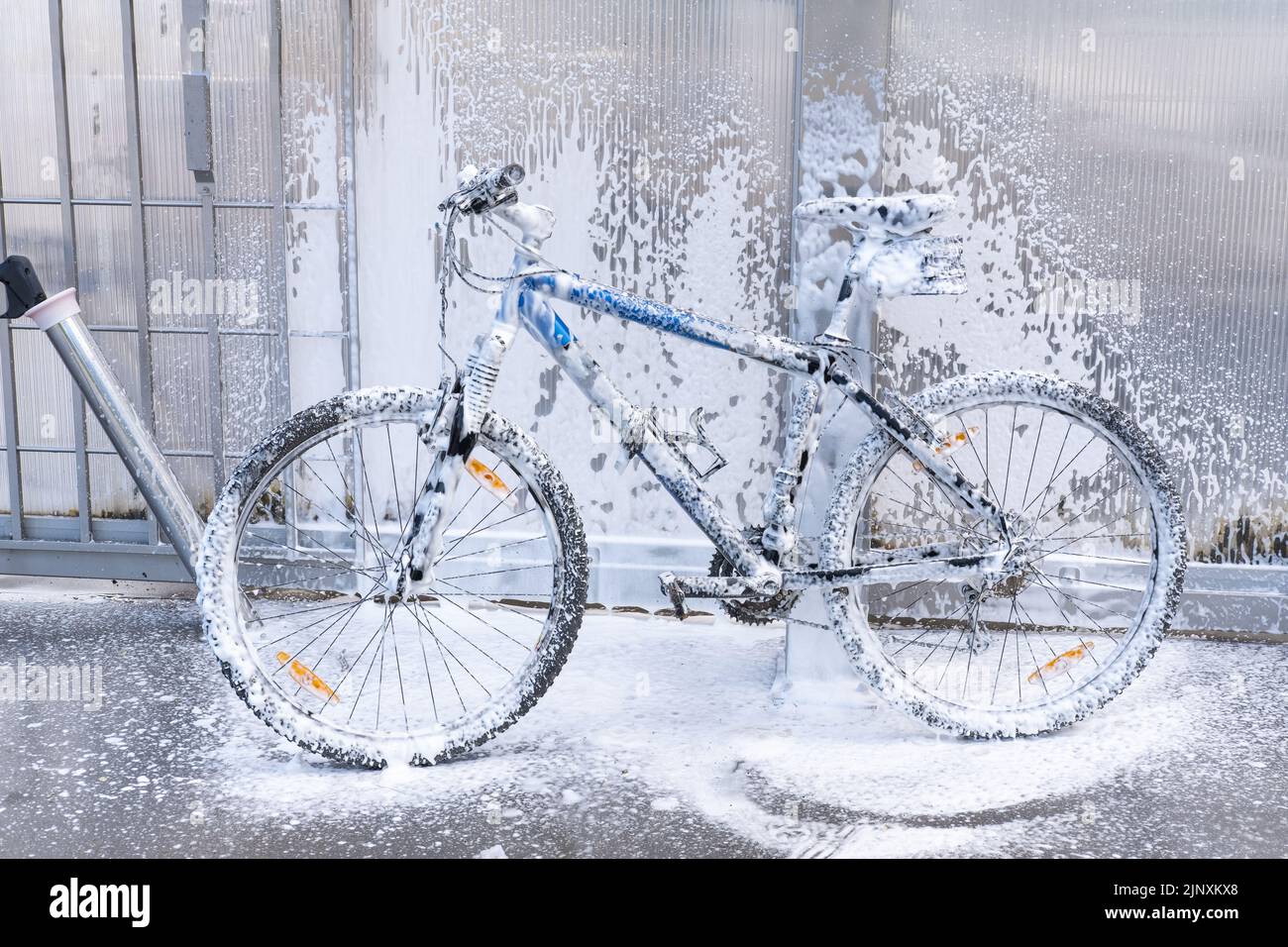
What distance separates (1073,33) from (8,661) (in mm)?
3553

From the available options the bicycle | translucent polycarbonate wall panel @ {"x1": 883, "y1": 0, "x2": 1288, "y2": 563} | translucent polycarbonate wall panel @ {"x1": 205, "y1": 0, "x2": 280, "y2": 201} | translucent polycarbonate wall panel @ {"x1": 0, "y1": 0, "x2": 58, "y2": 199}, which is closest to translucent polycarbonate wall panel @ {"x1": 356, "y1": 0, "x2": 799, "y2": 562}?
translucent polycarbonate wall panel @ {"x1": 205, "y1": 0, "x2": 280, "y2": 201}

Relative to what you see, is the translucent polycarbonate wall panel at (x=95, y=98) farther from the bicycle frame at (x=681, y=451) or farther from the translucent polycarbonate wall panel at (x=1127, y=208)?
the translucent polycarbonate wall panel at (x=1127, y=208)

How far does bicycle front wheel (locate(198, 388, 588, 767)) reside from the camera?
2795mm

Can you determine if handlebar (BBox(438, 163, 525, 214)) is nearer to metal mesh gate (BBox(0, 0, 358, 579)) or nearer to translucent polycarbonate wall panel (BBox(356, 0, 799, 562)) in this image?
translucent polycarbonate wall panel (BBox(356, 0, 799, 562))

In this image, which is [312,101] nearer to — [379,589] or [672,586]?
[379,589]

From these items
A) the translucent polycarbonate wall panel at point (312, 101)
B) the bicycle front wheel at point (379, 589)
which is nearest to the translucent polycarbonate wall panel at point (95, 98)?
the translucent polycarbonate wall panel at point (312, 101)

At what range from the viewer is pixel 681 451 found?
2.92 meters

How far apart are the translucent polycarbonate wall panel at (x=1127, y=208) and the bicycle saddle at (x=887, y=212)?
28.7 inches

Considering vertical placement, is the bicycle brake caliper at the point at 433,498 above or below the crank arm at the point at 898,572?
above

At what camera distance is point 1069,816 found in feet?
8.60

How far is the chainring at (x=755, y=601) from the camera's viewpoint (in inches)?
117

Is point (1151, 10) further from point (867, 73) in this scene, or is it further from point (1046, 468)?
point (1046, 468)

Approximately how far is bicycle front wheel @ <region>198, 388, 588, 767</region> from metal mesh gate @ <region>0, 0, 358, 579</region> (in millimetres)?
319
